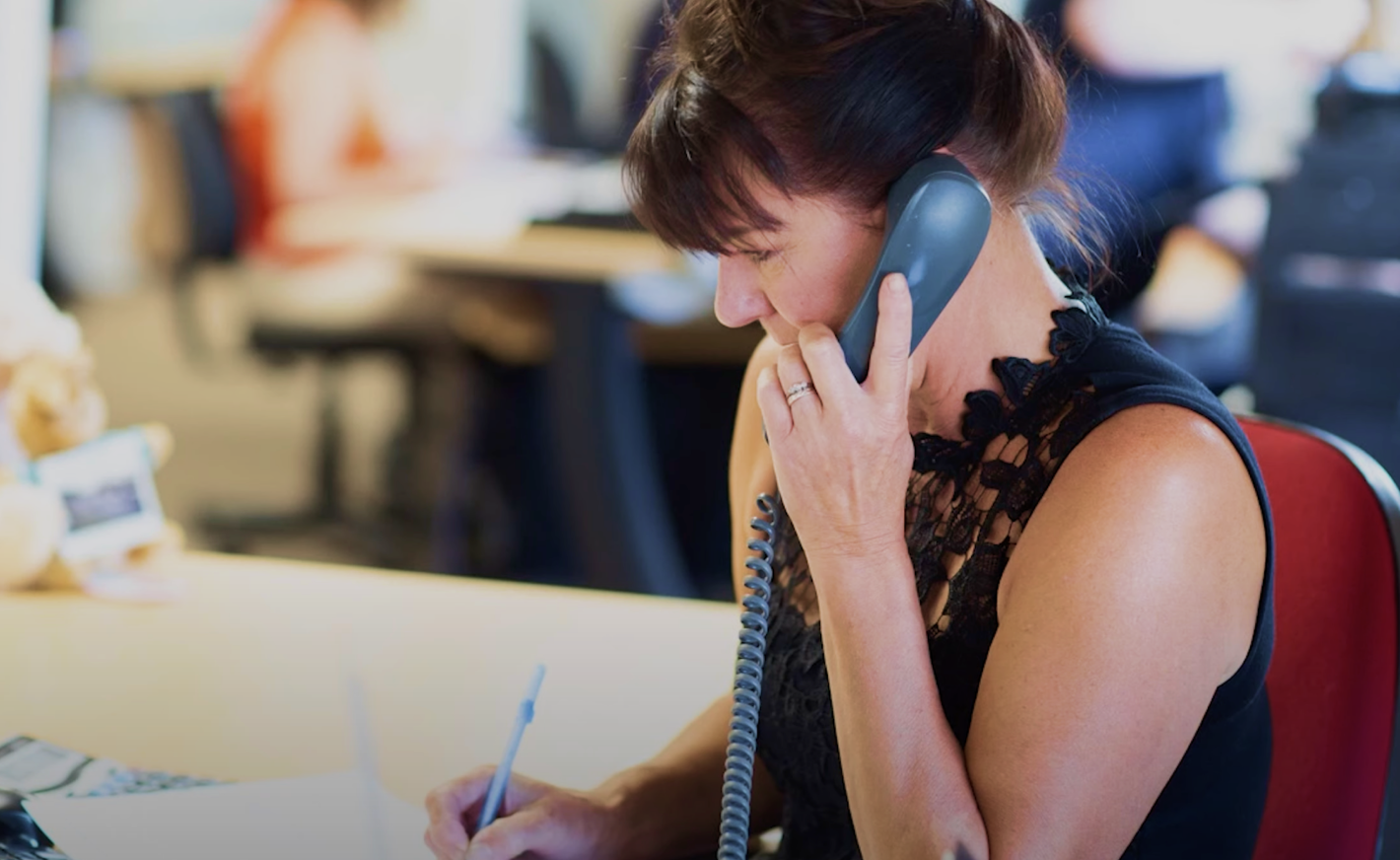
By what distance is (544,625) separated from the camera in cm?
148

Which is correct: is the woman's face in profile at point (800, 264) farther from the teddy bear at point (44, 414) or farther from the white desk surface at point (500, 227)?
the white desk surface at point (500, 227)

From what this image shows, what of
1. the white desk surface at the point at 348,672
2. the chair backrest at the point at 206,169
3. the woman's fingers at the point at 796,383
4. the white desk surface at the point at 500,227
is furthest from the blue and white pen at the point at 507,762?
the chair backrest at the point at 206,169

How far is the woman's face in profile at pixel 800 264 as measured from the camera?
1023 millimetres

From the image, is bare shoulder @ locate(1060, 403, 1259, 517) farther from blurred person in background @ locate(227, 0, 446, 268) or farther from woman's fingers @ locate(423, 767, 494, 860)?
blurred person in background @ locate(227, 0, 446, 268)

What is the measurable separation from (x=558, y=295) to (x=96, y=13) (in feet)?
6.46

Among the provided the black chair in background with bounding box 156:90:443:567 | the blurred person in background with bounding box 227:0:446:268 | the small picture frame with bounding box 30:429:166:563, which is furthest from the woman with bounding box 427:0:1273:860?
the blurred person in background with bounding box 227:0:446:268

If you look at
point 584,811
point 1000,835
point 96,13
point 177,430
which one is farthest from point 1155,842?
point 96,13

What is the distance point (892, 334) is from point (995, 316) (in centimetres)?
15

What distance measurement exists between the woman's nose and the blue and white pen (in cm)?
29

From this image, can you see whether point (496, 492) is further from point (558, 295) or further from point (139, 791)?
point (139, 791)

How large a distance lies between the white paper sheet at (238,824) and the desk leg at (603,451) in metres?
2.51

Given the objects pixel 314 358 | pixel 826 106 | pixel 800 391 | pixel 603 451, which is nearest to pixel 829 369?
pixel 800 391

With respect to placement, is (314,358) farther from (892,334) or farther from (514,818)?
(892,334)

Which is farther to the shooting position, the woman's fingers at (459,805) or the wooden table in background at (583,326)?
the wooden table in background at (583,326)
